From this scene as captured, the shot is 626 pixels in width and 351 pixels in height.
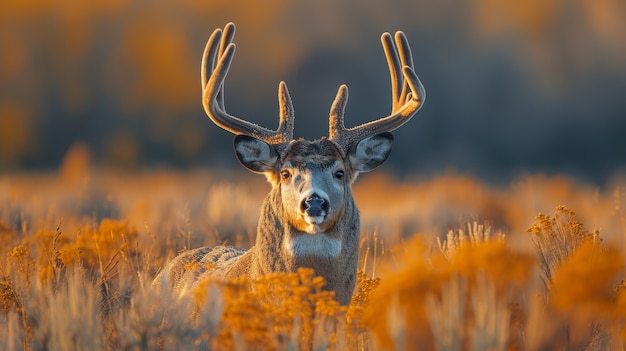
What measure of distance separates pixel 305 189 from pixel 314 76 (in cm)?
4185

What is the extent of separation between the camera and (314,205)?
714 cm

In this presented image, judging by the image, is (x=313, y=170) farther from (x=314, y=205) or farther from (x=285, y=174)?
(x=314, y=205)

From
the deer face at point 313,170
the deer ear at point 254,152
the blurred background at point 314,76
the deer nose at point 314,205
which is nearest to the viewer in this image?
the deer nose at point 314,205

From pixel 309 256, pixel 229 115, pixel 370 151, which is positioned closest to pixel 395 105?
pixel 370 151

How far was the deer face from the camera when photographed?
7242 millimetres

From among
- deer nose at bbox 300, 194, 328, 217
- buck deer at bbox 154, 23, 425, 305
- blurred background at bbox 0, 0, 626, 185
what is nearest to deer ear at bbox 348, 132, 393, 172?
buck deer at bbox 154, 23, 425, 305

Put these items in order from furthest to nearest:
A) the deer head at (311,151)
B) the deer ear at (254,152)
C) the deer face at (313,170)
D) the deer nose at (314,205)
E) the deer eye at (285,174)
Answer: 1. the deer ear at (254,152)
2. the deer eye at (285,174)
3. the deer head at (311,151)
4. the deer face at (313,170)
5. the deer nose at (314,205)

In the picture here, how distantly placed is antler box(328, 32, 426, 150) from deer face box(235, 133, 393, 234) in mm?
115

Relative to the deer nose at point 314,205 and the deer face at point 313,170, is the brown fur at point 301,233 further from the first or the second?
the deer nose at point 314,205

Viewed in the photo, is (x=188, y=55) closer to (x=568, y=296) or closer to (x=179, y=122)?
(x=179, y=122)

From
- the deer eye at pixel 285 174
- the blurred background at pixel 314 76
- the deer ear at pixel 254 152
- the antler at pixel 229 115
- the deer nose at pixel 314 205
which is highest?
the blurred background at pixel 314 76

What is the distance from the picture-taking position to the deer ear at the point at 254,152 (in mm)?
7914

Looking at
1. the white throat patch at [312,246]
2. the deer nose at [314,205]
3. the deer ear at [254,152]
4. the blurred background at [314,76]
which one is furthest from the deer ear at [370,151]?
the blurred background at [314,76]

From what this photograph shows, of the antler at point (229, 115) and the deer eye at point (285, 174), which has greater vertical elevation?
the antler at point (229, 115)
